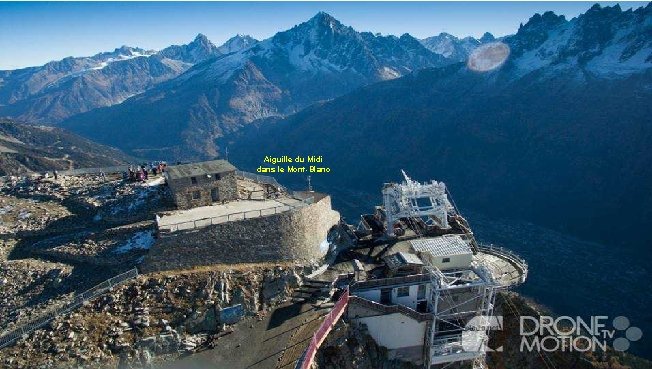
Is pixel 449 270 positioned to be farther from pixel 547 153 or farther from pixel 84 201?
pixel 547 153

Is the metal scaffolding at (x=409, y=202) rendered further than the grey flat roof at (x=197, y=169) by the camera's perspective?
No

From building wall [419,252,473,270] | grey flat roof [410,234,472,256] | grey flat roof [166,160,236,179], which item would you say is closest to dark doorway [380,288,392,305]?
building wall [419,252,473,270]

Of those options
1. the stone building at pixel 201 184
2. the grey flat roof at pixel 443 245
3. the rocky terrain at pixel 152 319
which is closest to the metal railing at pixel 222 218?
the rocky terrain at pixel 152 319

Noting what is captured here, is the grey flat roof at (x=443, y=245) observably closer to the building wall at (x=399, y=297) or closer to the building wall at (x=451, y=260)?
the building wall at (x=451, y=260)

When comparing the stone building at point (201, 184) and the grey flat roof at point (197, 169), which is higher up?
the grey flat roof at point (197, 169)

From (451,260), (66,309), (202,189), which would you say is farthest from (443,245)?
(66,309)

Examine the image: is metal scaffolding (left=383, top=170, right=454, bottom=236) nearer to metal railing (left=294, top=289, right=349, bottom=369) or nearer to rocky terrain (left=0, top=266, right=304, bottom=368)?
rocky terrain (left=0, top=266, right=304, bottom=368)

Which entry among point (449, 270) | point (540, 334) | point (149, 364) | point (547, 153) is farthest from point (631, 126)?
point (149, 364)

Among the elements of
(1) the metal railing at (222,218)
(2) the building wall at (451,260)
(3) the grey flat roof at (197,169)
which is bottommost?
(2) the building wall at (451,260)
